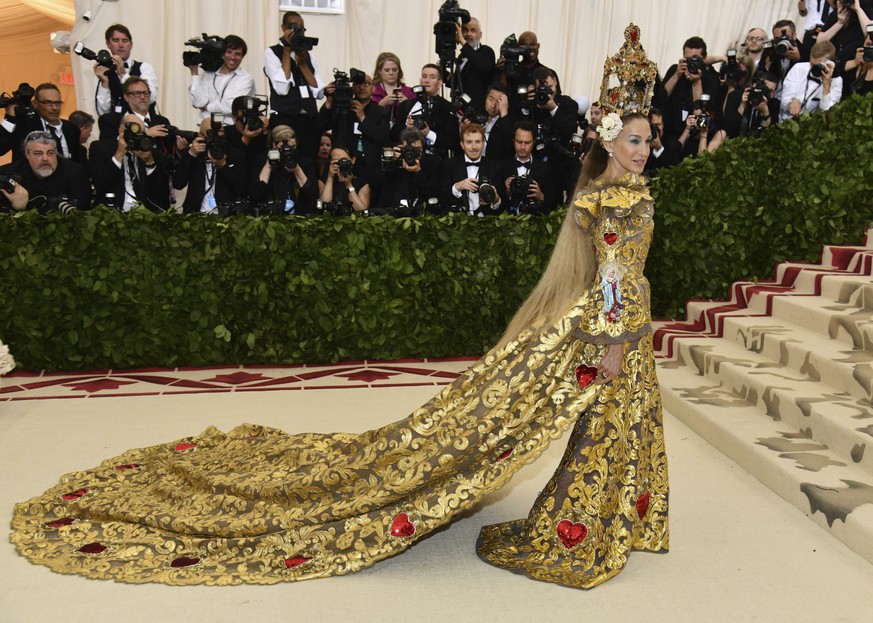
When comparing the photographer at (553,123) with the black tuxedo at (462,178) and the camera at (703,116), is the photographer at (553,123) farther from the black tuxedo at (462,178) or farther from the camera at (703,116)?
the camera at (703,116)

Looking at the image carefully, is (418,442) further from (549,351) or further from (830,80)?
(830,80)

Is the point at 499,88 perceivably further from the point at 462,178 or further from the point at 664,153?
the point at 664,153

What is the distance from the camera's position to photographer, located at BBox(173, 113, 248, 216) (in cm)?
644

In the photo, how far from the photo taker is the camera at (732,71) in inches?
281

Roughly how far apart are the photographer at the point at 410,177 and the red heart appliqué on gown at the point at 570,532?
135 inches

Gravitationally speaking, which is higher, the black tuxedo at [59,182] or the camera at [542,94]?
the camera at [542,94]

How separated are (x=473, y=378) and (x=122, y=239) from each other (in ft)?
11.4

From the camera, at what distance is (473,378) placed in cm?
302

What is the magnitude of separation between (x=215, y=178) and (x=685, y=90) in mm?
3780

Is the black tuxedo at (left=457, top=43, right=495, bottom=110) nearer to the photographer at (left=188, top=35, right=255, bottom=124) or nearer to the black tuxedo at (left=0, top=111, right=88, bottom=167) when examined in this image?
the photographer at (left=188, top=35, right=255, bottom=124)

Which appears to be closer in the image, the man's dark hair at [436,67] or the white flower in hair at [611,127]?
the white flower in hair at [611,127]

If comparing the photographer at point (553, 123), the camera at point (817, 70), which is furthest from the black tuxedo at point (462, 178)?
the camera at point (817, 70)

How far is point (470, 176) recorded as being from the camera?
6445 millimetres

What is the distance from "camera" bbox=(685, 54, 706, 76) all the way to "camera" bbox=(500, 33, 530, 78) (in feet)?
4.14
